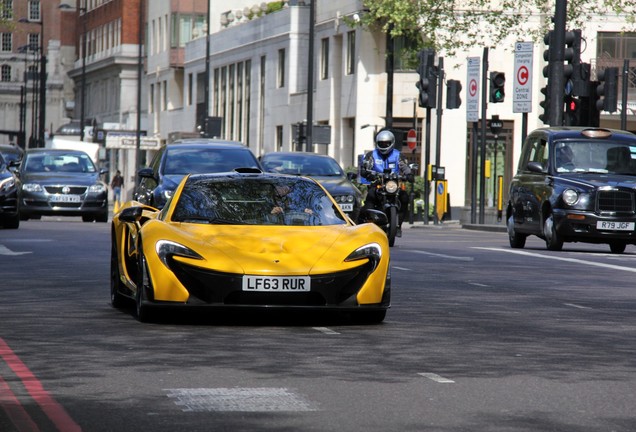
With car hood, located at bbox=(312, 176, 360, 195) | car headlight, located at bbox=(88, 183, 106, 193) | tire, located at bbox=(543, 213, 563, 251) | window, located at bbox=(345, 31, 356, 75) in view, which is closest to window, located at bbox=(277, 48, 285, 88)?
window, located at bbox=(345, 31, 356, 75)

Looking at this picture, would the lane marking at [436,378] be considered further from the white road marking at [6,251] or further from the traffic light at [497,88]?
the traffic light at [497,88]

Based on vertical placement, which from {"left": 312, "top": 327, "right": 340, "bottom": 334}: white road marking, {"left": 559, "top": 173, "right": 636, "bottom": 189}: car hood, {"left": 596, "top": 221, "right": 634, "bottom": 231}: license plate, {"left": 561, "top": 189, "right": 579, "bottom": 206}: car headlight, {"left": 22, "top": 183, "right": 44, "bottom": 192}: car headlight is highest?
{"left": 559, "top": 173, "right": 636, "bottom": 189}: car hood

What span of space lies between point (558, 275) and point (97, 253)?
6.37 metres

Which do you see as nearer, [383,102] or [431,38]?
[431,38]

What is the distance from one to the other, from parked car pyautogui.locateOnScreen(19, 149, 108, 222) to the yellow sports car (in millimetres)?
23726

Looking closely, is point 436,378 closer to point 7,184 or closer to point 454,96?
point 7,184

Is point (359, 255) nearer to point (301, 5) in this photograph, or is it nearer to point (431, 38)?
point (431, 38)

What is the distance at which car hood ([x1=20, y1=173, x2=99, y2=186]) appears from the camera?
36.7 meters

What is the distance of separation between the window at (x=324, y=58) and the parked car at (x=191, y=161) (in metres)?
40.0

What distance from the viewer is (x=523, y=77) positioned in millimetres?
35938

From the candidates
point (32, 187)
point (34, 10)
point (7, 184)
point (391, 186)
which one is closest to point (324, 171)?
point (7, 184)

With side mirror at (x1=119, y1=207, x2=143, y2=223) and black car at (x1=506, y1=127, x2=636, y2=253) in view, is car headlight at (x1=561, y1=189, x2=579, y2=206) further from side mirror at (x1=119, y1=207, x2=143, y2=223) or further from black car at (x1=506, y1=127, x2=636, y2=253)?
side mirror at (x1=119, y1=207, x2=143, y2=223)

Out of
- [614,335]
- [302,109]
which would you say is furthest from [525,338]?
[302,109]

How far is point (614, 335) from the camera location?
12031 millimetres
